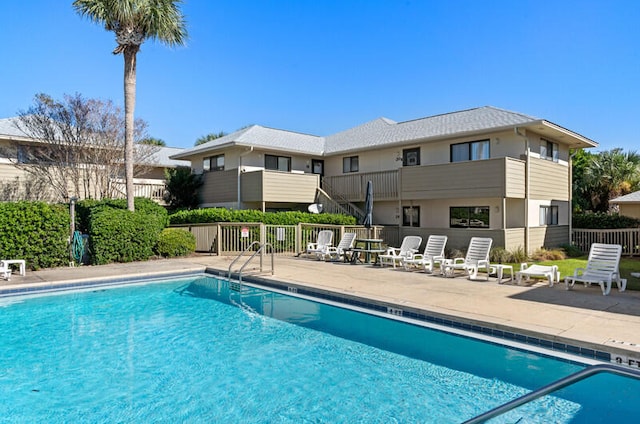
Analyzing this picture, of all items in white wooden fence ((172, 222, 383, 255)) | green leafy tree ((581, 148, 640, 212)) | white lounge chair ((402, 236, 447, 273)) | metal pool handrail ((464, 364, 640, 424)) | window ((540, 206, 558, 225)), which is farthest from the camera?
green leafy tree ((581, 148, 640, 212))

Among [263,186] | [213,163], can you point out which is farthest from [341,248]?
[213,163]

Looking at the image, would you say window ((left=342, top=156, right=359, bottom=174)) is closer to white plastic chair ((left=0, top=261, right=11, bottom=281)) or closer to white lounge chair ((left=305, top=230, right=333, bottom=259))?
white lounge chair ((left=305, top=230, right=333, bottom=259))

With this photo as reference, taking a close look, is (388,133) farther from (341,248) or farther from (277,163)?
(341,248)

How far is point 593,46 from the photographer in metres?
16.7

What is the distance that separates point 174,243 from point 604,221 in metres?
20.8

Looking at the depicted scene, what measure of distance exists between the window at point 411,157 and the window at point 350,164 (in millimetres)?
3183

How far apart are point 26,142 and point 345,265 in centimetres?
1789

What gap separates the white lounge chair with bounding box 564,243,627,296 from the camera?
30.8 feet

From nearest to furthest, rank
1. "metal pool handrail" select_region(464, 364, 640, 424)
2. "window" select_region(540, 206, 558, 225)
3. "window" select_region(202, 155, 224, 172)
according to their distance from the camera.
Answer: "metal pool handrail" select_region(464, 364, 640, 424)
"window" select_region(540, 206, 558, 225)
"window" select_region(202, 155, 224, 172)

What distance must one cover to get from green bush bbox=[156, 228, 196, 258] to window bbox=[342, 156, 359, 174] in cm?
1014

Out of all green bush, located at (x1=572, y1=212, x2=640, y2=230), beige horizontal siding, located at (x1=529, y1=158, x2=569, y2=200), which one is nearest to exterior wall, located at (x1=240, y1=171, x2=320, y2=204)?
beige horizontal siding, located at (x1=529, y1=158, x2=569, y2=200)

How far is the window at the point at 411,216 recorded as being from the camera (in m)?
21.0

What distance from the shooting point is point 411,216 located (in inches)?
828

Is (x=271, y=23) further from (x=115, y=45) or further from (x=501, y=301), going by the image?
(x=501, y=301)
